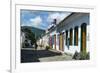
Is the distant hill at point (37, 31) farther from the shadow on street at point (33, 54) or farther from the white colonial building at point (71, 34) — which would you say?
the shadow on street at point (33, 54)

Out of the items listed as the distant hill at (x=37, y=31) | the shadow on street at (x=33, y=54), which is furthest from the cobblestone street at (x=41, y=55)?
the distant hill at (x=37, y=31)

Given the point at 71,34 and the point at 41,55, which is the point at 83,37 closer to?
the point at 71,34

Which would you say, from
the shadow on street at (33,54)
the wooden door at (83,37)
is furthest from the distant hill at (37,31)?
the wooden door at (83,37)

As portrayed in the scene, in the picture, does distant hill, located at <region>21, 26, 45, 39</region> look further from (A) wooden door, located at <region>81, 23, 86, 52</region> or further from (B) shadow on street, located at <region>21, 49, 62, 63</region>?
(A) wooden door, located at <region>81, 23, 86, 52</region>

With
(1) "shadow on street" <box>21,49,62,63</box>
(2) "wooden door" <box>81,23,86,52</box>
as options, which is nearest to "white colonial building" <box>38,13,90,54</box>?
(2) "wooden door" <box>81,23,86,52</box>

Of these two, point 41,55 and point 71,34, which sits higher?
point 71,34

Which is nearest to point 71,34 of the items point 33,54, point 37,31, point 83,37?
point 83,37

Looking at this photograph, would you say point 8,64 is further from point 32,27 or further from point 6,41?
point 32,27

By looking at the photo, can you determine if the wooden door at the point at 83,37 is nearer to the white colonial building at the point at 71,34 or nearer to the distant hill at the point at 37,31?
the white colonial building at the point at 71,34

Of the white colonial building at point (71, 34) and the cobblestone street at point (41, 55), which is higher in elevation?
the white colonial building at point (71, 34)

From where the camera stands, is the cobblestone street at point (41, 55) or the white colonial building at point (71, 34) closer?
the cobblestone street at point (41, 55)

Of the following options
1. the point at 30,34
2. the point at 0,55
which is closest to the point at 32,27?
the point at 30,34

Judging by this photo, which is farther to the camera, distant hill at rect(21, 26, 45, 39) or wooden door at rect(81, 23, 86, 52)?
wooden door at rect(81, 23, 86, 52)

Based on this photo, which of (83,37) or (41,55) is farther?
(83,37)
